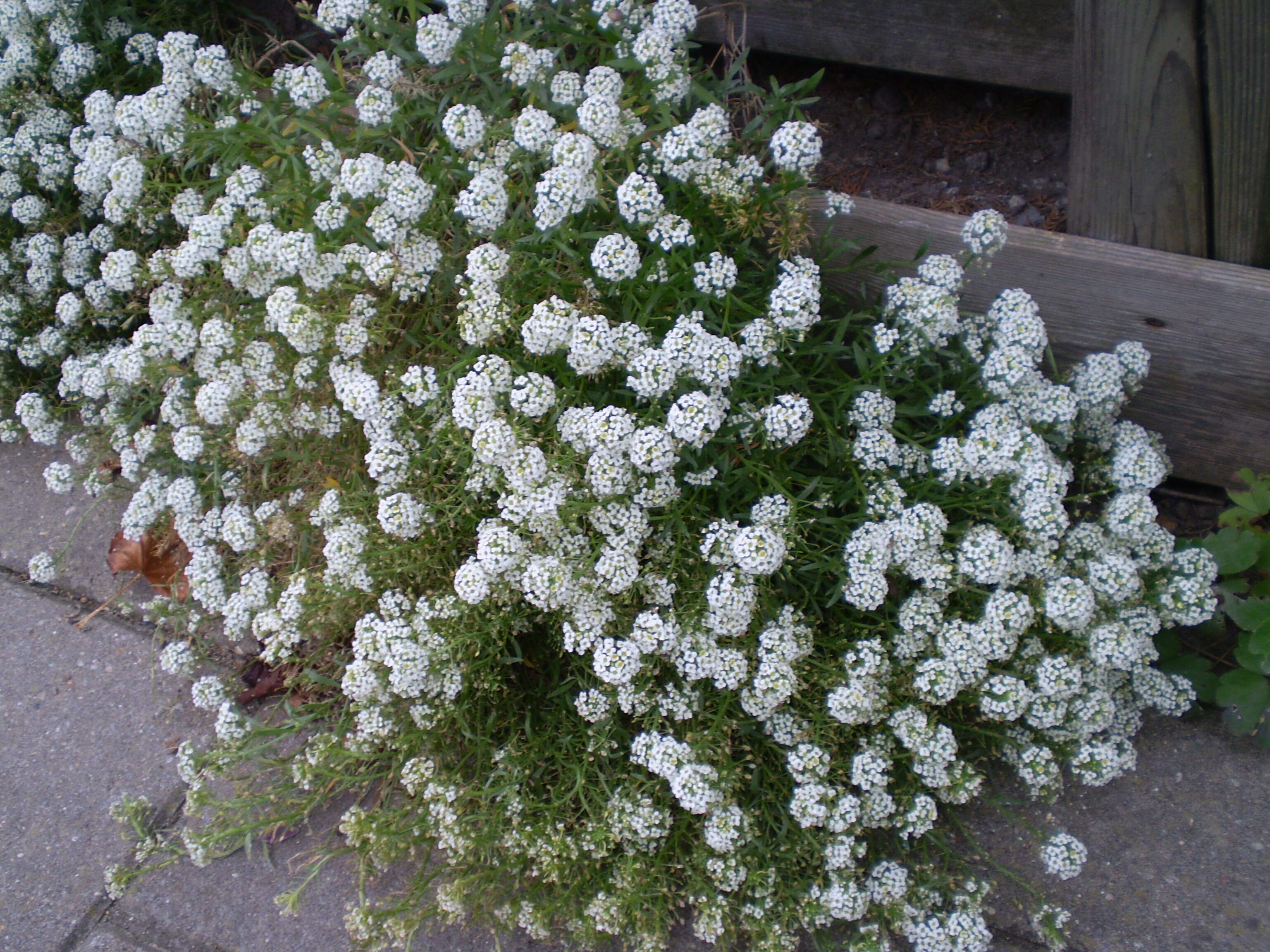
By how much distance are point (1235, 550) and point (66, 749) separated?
13.6ft

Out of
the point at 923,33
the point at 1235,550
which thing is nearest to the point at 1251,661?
the point at 1235,550

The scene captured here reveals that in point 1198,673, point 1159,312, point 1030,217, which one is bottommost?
point 1198,673

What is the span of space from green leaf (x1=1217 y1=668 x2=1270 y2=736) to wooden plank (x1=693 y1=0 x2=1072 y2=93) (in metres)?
2.09

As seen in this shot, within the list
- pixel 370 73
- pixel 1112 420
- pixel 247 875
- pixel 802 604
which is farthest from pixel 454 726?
pixel 1112 420

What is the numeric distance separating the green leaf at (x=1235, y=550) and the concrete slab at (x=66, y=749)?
3.63m

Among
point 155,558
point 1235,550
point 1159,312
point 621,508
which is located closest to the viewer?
point 621,508

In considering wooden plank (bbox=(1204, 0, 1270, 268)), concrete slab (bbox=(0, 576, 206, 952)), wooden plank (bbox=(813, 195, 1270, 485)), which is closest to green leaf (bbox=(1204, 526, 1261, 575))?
wooden plank (bbox=(813, 195, 1270, 485))

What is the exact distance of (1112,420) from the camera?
283 centimetres

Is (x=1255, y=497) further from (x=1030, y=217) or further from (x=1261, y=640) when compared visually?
(x=1030, y=217)

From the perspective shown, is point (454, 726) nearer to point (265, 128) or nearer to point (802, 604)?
point (802, 604)

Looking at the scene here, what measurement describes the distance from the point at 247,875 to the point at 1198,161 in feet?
12.7

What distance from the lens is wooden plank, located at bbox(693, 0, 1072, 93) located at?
3.16 meters

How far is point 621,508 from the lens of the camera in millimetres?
2447

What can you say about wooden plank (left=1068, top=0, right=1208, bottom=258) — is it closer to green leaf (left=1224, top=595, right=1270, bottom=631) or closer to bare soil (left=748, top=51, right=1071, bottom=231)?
bare soil (left=748, top=51, right=1071, bottom=231)
